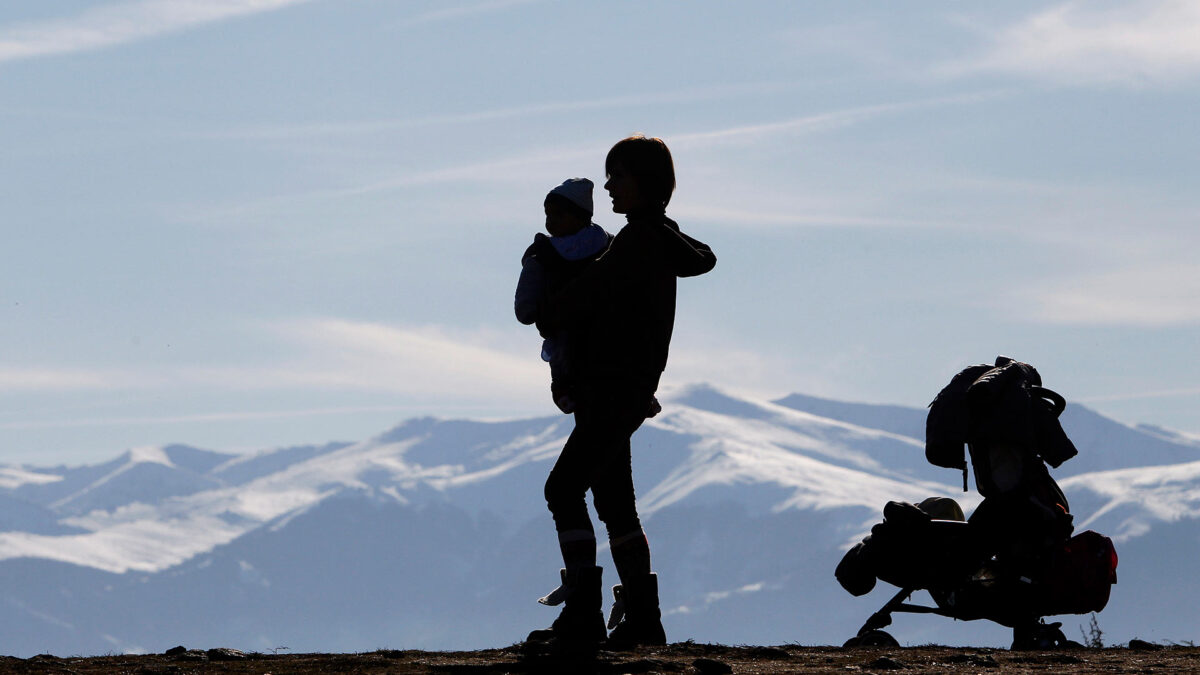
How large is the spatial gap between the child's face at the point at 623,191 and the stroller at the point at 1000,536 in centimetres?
314

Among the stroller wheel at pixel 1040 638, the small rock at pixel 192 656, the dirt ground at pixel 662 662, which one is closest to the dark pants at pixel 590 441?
the dirt ground at pixel 662 662

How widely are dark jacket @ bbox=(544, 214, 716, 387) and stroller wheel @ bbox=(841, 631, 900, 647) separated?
9.89 feet

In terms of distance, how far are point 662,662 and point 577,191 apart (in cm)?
269

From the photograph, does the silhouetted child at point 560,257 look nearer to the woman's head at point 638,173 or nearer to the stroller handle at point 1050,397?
the woman's head at point 638,173

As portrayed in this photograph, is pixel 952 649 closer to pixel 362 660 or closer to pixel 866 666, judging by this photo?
pixel 866 666

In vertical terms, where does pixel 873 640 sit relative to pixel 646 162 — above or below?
below

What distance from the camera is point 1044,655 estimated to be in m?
10.1

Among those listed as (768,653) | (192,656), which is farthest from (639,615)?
(192,656)

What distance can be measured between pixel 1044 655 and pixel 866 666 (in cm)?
163

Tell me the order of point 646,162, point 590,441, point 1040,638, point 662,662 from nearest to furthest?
point 662,662 < point 590,441 < point 646,162 < point 1040,638

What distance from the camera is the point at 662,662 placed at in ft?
28.5

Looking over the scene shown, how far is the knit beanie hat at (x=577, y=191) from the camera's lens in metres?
9.52

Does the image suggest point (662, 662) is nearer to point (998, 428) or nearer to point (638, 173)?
point (638, 173)

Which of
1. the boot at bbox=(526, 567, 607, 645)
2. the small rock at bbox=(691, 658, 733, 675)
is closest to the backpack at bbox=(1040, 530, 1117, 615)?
the boot at bbox=(526, 567, 607, 645)
